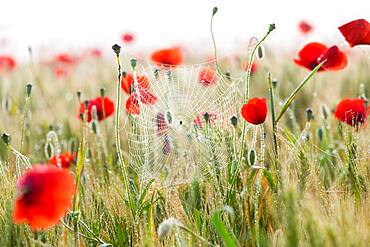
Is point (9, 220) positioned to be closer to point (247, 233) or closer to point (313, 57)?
point (247, 233)

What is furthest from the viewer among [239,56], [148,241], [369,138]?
[239,56]

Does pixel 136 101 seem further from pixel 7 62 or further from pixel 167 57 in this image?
pixel 7 62

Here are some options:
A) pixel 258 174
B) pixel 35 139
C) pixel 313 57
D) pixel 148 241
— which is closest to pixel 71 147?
pixel 35 139

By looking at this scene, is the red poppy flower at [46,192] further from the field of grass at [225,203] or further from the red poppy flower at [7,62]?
the red poppy flower at [7,62]

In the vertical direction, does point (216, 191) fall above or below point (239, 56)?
below

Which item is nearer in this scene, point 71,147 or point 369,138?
point 369,138

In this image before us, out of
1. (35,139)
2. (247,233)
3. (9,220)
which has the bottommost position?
(247,233)

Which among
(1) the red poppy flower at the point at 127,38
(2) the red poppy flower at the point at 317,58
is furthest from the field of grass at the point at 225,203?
(1) the red poppy flower at the point at 127,38

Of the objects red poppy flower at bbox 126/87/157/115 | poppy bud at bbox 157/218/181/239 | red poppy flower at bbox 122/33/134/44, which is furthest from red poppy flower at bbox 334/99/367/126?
red poppy flower at bbox 122/33/134/44
